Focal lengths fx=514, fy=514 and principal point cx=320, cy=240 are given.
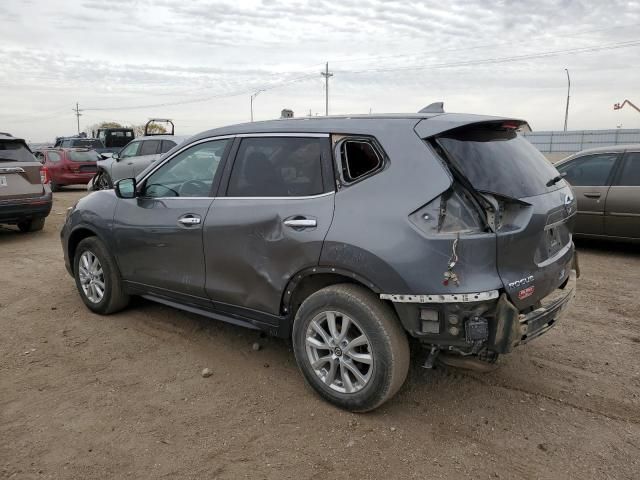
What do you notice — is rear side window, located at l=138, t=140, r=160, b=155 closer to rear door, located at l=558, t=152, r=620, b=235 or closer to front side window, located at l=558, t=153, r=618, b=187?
front side window, located at l=558, t=153, r=618, b=187

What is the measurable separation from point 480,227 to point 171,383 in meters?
2.35

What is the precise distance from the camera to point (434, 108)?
356cm

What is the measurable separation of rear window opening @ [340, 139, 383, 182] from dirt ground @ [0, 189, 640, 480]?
4.86 feet

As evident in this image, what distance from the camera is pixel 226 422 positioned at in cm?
313

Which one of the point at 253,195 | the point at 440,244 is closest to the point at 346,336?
the point at 440,244

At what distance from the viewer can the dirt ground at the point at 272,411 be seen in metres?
2.74

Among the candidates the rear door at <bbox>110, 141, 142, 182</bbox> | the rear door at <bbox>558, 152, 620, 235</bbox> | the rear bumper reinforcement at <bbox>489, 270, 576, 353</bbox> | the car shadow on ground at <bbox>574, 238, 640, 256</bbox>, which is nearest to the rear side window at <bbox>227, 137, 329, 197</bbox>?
the rear bumper reinforcement at <bbox>489, 270, 576, 353</bbox>

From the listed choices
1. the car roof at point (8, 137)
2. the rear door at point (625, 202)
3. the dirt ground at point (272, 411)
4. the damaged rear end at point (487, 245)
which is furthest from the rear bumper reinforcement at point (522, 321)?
the car roof at point (8, 137)

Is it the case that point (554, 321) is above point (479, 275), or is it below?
below

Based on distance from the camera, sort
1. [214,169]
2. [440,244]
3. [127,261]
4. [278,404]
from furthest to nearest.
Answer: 1. [127,261]
2. [214,169]
3. [278,404]
4. [440,244]

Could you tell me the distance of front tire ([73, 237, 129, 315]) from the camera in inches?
183

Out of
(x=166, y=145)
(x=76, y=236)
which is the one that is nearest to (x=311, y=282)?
(x=76, y=236)

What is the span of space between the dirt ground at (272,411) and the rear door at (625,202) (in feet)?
8.27

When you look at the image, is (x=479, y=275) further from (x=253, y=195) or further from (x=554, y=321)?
(x=253, y=195)
